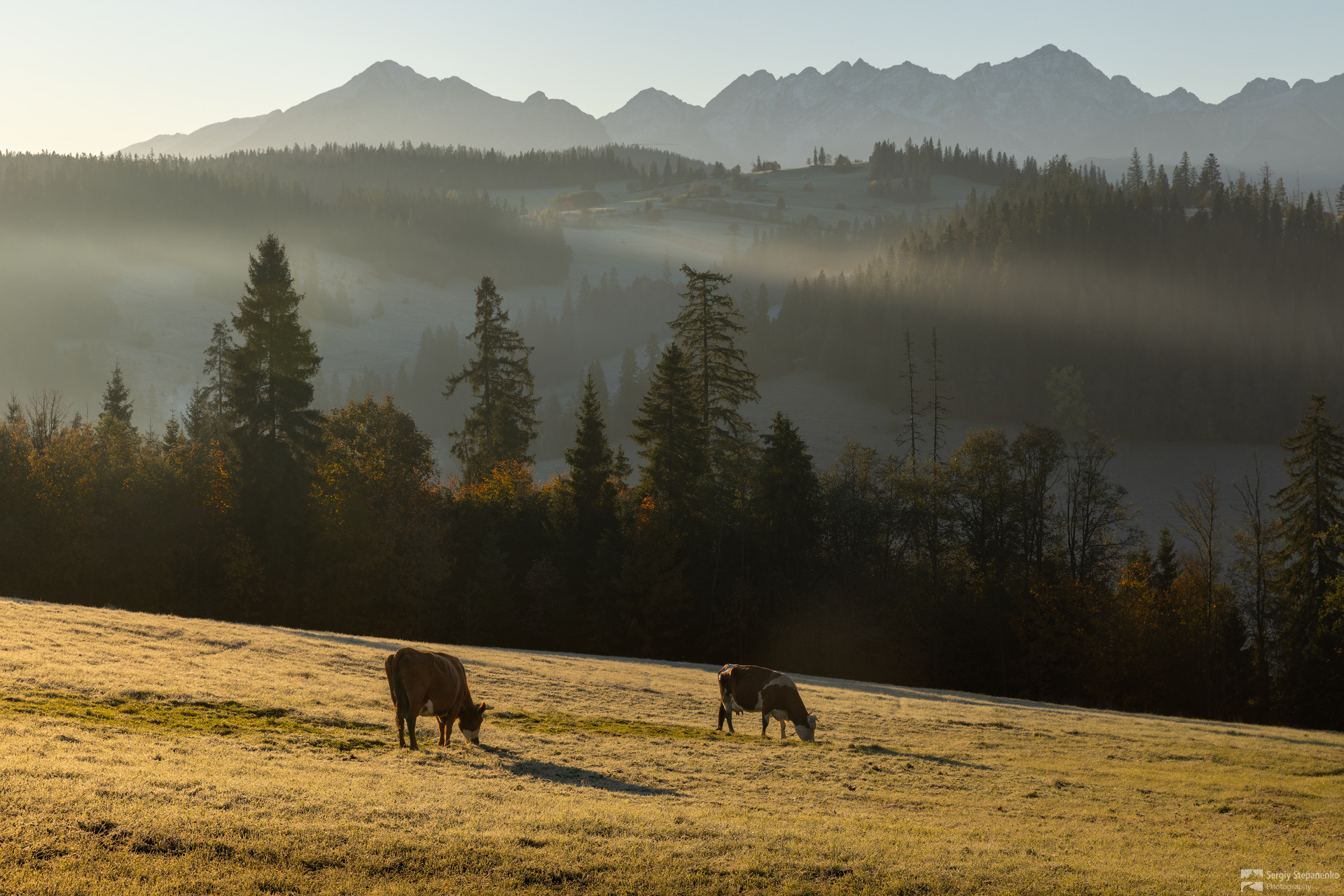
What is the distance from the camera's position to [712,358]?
224ft

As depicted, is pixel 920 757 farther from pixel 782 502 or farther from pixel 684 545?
pixel 782 502

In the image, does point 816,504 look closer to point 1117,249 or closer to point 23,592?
point 23,592

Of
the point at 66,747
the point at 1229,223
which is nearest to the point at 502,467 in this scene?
the point at 66,747

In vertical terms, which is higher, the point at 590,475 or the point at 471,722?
the point at 590,475

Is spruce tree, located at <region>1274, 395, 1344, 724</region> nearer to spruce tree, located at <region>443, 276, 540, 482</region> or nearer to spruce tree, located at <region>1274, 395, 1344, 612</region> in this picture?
spruce tree, located at <region>1274, 395, 1344, 612</region>

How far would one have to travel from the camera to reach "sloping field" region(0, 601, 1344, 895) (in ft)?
32.7

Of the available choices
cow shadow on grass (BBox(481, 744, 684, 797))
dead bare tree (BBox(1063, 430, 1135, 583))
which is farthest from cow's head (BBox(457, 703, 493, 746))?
dead bare tree (BBox(1063, 430, 1135, 583))

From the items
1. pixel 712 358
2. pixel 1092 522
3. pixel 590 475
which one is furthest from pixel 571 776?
pixel 1092 522

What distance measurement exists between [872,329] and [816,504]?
120952 millimetres

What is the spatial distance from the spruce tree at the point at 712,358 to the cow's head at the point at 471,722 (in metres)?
49.4

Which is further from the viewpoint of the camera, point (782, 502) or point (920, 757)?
point (782, 502)

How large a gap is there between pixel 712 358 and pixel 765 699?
4666 cm

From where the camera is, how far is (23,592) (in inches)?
2178

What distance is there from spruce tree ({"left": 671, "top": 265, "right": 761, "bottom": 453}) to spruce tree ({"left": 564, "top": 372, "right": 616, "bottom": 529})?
902 centimetres
